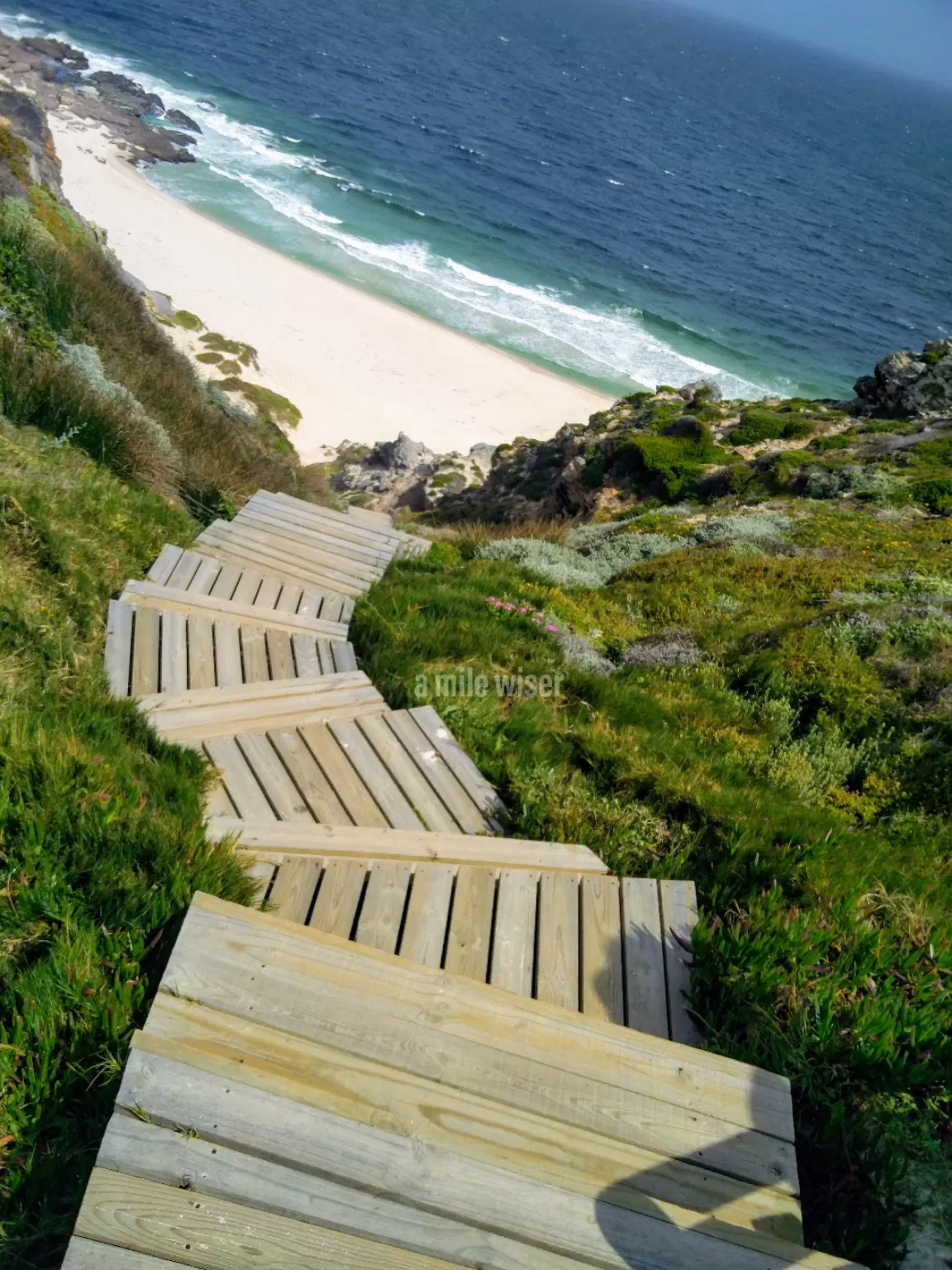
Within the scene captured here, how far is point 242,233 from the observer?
42438 millimetres

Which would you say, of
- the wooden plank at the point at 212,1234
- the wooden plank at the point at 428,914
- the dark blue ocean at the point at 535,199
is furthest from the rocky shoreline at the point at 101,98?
the wooden plank at the point at 212,1234

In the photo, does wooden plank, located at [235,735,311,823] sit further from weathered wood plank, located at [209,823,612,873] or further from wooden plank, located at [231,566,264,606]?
wooden plank, located at [231,566,264,606]

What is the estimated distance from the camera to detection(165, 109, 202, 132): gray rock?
54688 mm

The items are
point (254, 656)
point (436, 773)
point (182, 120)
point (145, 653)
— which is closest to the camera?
point (436, 773)

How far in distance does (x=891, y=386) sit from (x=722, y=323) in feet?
107

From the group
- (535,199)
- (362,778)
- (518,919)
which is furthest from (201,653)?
(535,199)

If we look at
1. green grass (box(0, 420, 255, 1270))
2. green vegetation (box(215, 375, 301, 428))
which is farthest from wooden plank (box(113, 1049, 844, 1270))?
green vegetation (box(215, 375, 301, 428))

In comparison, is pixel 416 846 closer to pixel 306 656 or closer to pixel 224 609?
pixel 306 656

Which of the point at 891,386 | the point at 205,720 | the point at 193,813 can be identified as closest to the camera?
the point at 193,813

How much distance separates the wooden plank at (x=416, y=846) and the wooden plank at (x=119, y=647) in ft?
5.52

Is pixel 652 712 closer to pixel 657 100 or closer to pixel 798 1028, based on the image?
pixel 798 1028

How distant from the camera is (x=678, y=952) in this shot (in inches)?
153

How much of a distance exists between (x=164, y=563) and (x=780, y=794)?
5.39 metres

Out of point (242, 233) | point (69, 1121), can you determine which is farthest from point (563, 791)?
point (242, 233)
